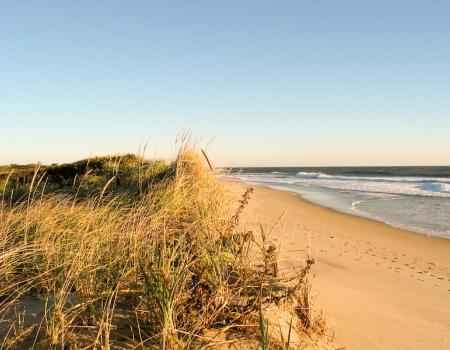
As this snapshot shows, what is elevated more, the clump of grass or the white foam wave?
the clump of grass

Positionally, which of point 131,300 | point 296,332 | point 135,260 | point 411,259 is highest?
point 135,260

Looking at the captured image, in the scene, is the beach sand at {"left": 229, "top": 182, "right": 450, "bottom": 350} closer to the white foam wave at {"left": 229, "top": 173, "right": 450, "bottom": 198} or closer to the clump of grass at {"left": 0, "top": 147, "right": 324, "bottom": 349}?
the clump of grass at {"left": 0, "top": 147, "right": 324, "bottom": 349}

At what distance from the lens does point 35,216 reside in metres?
5.24

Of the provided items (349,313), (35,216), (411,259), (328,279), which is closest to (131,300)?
(349,313)

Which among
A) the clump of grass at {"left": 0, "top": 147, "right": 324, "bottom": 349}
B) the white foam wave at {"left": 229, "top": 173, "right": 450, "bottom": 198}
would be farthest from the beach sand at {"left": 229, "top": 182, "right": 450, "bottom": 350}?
the white foam wave at {"left": 229, "top": 173, "right": 450, "bottom": 198}

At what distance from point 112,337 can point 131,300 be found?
0.45 m

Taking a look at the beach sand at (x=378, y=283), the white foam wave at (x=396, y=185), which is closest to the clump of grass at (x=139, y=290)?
the beach sand at (x=378, y=283)

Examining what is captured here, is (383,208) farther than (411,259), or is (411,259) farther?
(383,208)

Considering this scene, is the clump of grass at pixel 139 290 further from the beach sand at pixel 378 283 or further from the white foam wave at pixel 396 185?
the white foam wave at pixel 396 185

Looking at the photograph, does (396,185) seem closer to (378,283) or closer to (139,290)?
(378,283)

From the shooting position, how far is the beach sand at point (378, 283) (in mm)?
3850

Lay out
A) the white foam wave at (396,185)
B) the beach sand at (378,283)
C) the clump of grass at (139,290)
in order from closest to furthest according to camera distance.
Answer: the clump of grass at (139,290)
the beach sand at (378,283)
the white foam wave at (396,185)

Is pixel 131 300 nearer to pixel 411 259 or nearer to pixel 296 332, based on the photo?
pixel 296 332

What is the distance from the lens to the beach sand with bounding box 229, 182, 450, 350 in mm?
3850
